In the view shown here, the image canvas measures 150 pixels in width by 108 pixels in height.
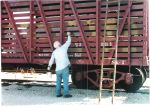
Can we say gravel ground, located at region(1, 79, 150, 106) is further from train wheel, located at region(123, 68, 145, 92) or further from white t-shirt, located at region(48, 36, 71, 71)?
white t-shirt, located at region(48, 36, 71, 71)

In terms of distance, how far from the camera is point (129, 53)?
8953mm

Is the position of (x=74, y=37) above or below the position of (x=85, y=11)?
below

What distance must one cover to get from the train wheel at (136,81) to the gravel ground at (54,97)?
0.59ft

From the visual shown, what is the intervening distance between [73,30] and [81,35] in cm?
33

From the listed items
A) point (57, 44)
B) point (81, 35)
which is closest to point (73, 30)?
point (81, 35)

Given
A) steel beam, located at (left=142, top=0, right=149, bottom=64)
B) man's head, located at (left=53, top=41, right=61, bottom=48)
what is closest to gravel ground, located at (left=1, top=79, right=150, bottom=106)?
steel beam, located at (left=142, top=0, right=149, bottom=64)

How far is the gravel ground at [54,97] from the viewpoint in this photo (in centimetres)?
855

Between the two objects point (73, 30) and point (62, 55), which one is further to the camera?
point (73, 30)

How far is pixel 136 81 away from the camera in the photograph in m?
10.1

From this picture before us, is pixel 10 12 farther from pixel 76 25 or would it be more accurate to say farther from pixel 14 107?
pixel 14 107

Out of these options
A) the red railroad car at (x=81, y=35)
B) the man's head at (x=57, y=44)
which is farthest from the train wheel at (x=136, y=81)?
the man's head at (x=57, y=44)

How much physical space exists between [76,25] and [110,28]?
3.24 feet

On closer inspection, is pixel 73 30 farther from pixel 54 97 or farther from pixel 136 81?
pixel 136 81

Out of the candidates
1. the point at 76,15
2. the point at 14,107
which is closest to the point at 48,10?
the point at 76,15
